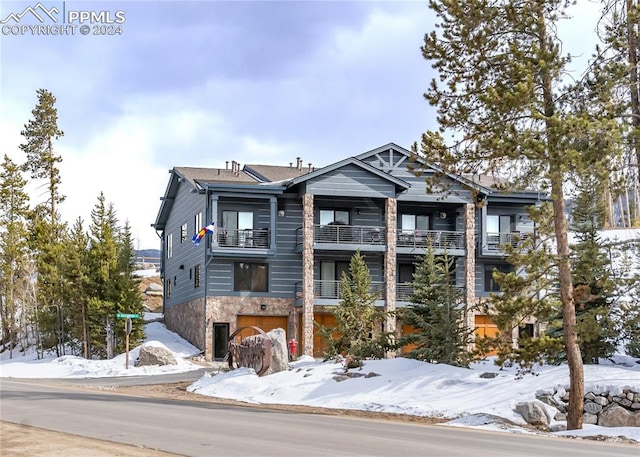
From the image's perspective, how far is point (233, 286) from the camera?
44.7 metres

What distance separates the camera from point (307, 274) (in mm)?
44094

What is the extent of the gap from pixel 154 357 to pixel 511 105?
2430cm

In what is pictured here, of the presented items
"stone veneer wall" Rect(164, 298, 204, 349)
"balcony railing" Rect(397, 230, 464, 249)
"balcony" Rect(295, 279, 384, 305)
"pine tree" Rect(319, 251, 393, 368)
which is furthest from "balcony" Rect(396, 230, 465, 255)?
"pine tree" Rect(319, 251, 393, 368)

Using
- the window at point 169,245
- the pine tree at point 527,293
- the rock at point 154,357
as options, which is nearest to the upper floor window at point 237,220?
the rock at point 154,357

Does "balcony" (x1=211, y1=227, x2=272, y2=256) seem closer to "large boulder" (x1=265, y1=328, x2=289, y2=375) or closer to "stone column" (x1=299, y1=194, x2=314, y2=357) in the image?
"stone column" (x1=299, y1=194, x2=314, y2=357)

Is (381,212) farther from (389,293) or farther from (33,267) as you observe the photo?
(33,267)

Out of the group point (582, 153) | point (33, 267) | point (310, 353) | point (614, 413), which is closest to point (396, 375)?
point (614, 413)

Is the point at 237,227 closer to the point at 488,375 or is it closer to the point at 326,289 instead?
the point at 326,289

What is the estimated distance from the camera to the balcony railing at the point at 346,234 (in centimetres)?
4519

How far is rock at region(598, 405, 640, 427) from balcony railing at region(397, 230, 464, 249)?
1021 inches

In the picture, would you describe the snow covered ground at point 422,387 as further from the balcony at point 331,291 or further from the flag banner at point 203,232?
the balcony at point 331,291

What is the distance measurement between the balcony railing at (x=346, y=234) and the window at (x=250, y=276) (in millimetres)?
3436

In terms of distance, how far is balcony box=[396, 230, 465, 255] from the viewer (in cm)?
4581

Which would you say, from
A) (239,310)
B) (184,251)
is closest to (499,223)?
(239,310)
